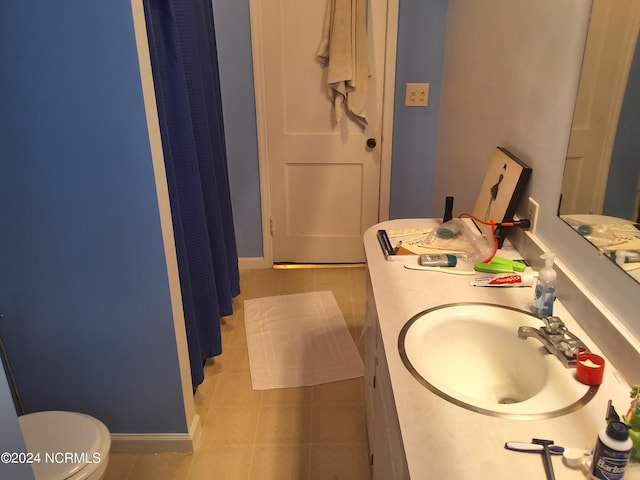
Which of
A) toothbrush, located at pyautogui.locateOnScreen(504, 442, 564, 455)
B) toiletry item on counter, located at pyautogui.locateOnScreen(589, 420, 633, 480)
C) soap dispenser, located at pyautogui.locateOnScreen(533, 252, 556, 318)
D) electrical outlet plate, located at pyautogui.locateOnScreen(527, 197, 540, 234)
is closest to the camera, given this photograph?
toiletry item on counter, located at pyautogui.locateOnScreen(589, 420, 633, 480)

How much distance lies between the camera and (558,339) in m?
1.14

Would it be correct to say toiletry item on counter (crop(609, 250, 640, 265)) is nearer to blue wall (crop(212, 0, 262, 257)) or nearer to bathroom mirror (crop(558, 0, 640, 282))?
bathroom mirror (crop(558, 0, 640, 282))

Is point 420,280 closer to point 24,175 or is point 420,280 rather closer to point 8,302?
point 24,175

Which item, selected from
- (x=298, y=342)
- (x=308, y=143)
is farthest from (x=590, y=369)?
(x=308, y=143)

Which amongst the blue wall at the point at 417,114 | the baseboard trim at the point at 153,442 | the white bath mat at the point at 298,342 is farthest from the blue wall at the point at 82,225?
the blue wall at the point at 417,114

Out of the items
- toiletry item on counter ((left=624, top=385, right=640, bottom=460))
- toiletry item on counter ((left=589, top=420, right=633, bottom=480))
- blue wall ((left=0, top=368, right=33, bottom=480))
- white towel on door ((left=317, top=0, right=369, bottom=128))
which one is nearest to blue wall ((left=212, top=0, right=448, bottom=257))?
white towel on door ((left=317, top=0, right=369, bottom=128))

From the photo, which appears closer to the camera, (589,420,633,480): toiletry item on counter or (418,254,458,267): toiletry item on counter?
(589,420,633,480): toiletry item on counter

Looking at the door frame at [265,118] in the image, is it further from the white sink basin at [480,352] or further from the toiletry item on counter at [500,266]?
the white sink basin at [480,352]

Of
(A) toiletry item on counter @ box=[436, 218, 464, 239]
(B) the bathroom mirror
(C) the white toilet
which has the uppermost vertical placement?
(B) the bathroom mirror

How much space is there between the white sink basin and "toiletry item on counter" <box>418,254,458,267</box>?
25cm

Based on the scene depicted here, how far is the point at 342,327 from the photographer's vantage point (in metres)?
2.79

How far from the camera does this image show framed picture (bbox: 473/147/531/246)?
1.63m

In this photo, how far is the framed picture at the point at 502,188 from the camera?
1.63 metres

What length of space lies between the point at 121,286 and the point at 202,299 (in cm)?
46
